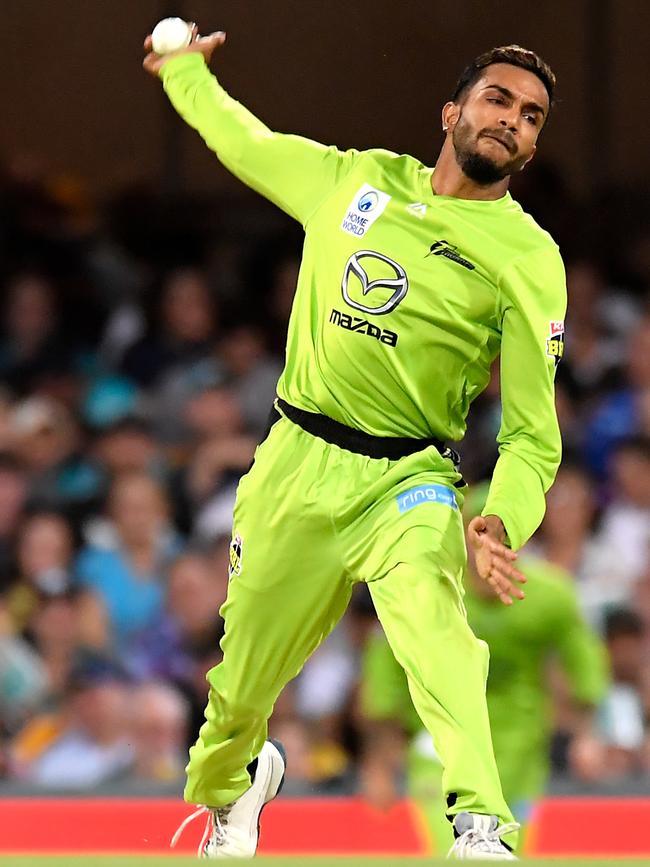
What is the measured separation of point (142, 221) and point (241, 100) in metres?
0.75

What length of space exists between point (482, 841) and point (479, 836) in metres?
0.01

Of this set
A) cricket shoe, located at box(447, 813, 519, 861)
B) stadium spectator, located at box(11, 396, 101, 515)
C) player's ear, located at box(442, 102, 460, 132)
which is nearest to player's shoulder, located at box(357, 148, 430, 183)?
player's ear, located at box(442, 102, 460, 132)

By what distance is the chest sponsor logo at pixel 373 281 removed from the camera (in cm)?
437

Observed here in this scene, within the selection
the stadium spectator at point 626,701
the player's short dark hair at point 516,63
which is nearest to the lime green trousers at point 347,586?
the player's short dark hair at point 516,63

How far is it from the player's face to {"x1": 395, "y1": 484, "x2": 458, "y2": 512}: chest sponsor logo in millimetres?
733

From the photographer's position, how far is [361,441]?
14.5 feet

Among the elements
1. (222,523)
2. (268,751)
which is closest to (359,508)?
(268,751)

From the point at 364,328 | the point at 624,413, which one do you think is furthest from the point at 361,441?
the point at 624,413

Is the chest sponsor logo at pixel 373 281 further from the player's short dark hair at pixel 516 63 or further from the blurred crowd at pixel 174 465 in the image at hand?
the blurred crowd at pixel 174 465

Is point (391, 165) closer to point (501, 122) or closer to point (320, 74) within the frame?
point (501, 122)

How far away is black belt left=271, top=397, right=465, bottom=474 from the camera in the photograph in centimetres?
440

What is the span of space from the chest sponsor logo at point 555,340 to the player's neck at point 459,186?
1.18ft

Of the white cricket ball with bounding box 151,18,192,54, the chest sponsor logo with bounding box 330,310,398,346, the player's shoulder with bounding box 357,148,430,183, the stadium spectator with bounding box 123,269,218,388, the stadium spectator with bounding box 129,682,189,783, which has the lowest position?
the stadium spectator with bounding box 129,682,189,783

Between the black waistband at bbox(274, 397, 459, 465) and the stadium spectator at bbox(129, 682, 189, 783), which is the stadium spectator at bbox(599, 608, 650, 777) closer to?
the stadium spectator at bbox(129, 682, 189, 783)
